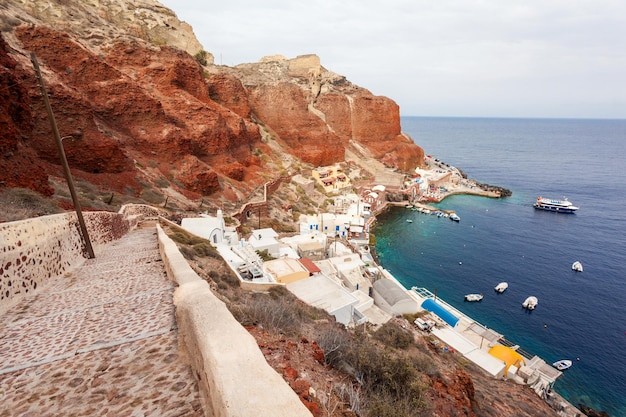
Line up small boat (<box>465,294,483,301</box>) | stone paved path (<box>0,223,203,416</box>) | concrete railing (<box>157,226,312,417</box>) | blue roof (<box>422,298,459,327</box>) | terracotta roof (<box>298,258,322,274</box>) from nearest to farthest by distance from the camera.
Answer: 1. concrete railing (<box>157,226,312,417</box>)
2. stone paved path (<box>0,223,203,416</box>)
3. terracotta roof (<box>298,258,322,274</box>)
4. blue roof (<box>422,298,459,327</box>)
5. small boat (<box>465,294,483,301</box>)

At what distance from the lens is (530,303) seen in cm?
2722

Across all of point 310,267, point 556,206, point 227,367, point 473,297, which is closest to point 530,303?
point 473,297

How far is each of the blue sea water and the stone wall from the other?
27014 mm

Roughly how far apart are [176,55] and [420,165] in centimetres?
5554

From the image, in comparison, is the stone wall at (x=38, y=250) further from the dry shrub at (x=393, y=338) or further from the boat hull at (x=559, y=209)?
the boat hull at (x=559, y=209)

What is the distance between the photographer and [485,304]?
27922 mm

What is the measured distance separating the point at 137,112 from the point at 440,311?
97.3 feet

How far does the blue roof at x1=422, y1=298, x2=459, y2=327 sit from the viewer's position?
2258 centimetres

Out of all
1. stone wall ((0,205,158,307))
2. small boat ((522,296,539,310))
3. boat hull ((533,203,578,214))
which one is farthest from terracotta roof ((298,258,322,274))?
boat hull ((533,203,578,214))

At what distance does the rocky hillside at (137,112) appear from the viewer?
17.5m

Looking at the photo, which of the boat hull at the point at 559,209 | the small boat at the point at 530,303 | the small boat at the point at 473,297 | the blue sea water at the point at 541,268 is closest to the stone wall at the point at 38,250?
the blue sea water at the point at 541,268

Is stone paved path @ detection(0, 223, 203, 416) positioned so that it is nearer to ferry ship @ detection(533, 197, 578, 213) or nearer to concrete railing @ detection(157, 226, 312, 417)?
concrete railing @ detection(157, 226, 312, 417)

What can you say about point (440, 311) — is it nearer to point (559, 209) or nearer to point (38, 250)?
point (38, 250)

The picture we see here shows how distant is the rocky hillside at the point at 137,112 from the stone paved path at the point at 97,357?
919 centimetres
